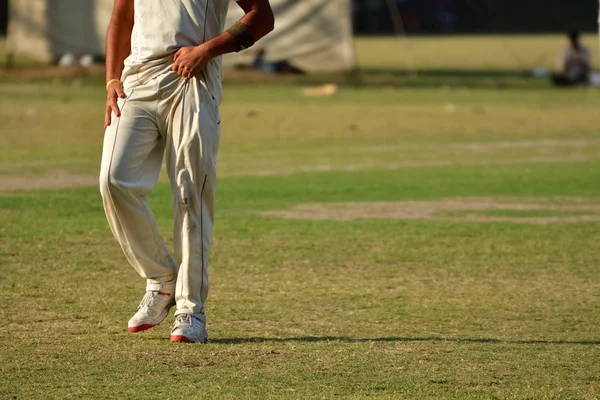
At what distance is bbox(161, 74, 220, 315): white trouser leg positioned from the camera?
6.81 meters

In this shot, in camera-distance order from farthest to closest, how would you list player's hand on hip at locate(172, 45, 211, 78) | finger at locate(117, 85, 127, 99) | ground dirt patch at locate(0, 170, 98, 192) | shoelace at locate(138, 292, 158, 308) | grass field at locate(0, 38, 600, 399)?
ground dirt patch at locate(0, 170, 98, 192), shoelace at locate(138, 292, 158, 308), finger at locate(117, 85, 127, 99), player's hand on hip at locate(172, 45, 211, 78), grass field at locate(0, 38, 600, 399)

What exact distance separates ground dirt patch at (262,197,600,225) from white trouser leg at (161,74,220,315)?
520 cm

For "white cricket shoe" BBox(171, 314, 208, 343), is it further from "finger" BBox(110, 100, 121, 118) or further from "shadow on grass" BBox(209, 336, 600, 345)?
"finger" BBox(110, 100, 121, 118)

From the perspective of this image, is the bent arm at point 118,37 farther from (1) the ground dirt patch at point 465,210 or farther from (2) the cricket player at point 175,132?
(1) the ground dirt patch at point 465,210

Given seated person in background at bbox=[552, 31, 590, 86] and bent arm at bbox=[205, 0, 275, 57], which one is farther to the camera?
seated person in background at bbox=[552, 31, 590, 86]

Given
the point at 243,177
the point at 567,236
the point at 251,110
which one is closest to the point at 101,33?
the point at 251,110

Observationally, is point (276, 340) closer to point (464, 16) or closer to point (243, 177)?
point (243, 177)

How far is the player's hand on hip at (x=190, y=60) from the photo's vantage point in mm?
6730

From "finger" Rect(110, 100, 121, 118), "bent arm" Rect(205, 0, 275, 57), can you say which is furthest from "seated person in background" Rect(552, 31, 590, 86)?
"finger" Rect(110, 100, 121, 118)

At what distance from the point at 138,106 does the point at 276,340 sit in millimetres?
1399

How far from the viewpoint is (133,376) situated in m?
6.08

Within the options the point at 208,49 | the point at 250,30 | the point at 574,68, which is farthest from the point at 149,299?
the point at 574,68

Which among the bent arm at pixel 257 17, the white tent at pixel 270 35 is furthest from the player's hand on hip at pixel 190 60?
the white tent at pixel 270 35

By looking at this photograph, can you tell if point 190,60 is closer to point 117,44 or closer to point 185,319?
point 117,44
